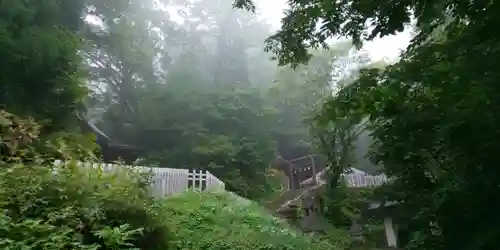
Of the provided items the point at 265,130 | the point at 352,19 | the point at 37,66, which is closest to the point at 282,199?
the point at 265,130

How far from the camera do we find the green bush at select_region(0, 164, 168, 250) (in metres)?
4.68

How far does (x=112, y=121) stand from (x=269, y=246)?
17713mm

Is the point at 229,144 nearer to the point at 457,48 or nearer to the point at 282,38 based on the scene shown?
the point at 282,38

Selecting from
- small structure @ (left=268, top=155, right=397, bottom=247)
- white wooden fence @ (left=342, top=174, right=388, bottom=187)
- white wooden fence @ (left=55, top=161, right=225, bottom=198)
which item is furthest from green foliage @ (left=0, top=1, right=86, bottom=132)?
white wooden fence @ (left=342, top=174, right=388, bottom=187)

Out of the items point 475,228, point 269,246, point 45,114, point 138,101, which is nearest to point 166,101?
point 138,101

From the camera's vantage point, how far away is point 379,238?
12930 millimetres

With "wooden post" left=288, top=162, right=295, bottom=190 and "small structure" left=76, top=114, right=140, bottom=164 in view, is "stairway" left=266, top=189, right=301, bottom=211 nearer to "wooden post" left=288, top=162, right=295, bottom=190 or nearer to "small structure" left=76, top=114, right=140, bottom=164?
"wooden post" left=288, top=162, right=295, bottom=190

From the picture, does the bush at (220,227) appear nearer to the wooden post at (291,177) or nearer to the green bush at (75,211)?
the green bush at (75,211)

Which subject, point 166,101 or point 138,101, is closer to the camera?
point 166,101

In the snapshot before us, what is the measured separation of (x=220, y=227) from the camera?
8.05 meters

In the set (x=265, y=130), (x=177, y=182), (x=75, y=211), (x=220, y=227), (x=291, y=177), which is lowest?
(x=220, y=227)

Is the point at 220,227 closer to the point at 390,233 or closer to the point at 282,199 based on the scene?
the point at 390,233

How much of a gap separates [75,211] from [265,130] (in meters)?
16.3

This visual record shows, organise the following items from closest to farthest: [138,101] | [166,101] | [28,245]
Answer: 1. [28,245]
2. [166,101]
3. [138,101]
